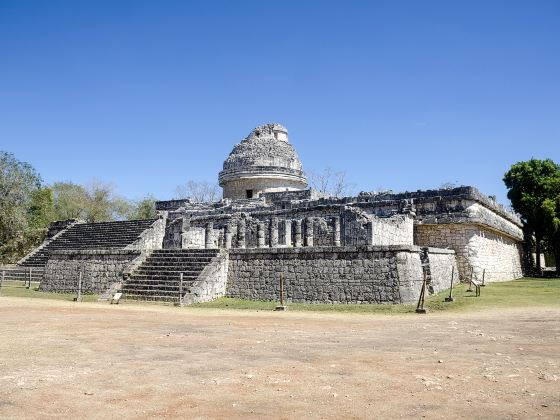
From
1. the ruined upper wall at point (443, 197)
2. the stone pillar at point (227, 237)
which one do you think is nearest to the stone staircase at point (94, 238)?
the stone pillar at point (227, 237)

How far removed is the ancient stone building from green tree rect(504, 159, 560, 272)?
1.11 meters

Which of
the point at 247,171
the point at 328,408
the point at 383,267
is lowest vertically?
the point at 328,408

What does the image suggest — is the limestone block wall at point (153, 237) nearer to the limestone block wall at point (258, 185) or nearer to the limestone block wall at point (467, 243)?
the limestone block wall at point (258, 185)

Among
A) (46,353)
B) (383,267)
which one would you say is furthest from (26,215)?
(46,353)

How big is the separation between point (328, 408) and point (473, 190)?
60.8 feet

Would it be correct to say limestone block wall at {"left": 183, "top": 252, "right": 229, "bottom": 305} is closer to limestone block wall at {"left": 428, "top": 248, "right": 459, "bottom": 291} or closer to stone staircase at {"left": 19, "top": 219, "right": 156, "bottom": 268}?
limestone block wall at {"left": 428, "top": 248, "right": 459, "bottom": 291}

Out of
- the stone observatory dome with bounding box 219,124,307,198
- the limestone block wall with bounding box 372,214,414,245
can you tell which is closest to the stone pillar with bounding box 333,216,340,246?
the limestone block wall with bounding box 372,214,414,245

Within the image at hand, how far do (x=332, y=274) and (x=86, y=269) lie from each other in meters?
10.8

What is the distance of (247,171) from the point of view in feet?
106

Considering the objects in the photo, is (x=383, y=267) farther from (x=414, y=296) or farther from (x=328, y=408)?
(x=328, y=408)

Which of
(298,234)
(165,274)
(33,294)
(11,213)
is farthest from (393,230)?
(11,213)

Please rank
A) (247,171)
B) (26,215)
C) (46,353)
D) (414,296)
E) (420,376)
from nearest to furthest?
(420,376) → (46,353) → (414,296) → (247,171) → (26,215)

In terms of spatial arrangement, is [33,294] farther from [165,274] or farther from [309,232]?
[309,232]

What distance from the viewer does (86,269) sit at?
2084 centimetres
